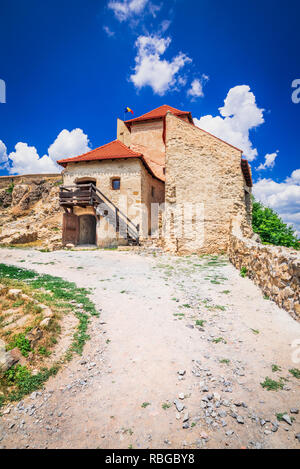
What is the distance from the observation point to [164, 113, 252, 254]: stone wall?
1249cm

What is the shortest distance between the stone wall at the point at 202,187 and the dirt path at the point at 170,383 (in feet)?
23.1

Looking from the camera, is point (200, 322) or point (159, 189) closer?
point (200, 322)

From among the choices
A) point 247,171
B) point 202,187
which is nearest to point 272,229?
point 247,171

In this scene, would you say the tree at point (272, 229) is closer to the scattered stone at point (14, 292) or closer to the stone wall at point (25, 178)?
the scattered stone at point (14, 292)

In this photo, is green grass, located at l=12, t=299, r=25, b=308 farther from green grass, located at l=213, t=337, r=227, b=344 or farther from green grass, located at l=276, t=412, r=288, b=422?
green grass, located at l=276, t=412, r=288, b=422

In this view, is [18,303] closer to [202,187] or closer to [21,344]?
[21,344]

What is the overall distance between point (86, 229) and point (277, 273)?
61.0 ft

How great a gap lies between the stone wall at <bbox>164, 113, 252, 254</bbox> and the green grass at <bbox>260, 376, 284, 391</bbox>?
979 centimetres

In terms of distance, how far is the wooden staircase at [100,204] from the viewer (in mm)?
17420

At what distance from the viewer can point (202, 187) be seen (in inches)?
501

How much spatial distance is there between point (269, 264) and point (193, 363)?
12.5 ft

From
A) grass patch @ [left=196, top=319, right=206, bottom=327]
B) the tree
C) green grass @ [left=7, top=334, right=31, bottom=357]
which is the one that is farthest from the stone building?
green grass @ [left=7, top=334, right=31, bottom=357]

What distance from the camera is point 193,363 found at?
10.7ft

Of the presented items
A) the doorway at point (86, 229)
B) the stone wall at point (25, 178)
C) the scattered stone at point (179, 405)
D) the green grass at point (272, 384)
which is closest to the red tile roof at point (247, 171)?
the green grass at point (272, 384)
